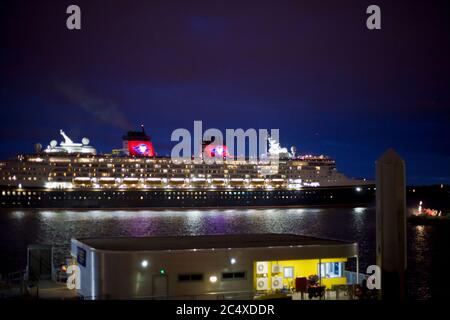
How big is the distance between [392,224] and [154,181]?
79.4m

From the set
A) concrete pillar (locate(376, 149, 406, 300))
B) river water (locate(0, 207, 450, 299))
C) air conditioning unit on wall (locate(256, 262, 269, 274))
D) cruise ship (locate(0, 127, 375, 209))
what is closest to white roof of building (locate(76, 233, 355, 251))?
air conditioning unit on wall (locate(256, 262, 269, 274))

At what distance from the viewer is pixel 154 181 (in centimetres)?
9362

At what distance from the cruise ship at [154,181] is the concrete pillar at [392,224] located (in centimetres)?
7274

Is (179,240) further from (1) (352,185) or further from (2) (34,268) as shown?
(1) (352,185)

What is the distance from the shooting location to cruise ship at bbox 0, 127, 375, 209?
86.4 meters

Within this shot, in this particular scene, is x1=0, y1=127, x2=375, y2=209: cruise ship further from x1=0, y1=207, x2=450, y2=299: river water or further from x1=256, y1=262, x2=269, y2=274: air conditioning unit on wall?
x1=256, y1=262, x2=269, y2=274: air conditioning unit on wall

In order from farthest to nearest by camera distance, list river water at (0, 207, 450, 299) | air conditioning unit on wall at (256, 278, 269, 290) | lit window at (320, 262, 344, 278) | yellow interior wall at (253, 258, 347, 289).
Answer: river water at (0, 207, 450, 299) < lit window at (320, 262, 344, 278) < yellow interior wall at (253, 258, 347, 289) < air conditioning unit on wall at (256, 278, 269, 290)

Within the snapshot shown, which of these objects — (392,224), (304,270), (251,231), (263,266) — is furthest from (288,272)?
(251,231)

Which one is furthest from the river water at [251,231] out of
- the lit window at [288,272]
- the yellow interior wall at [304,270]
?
the lit window at [288,272]

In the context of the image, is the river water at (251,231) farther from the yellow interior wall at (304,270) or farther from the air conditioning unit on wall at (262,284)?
Result: the air conditioning unit on wall at (262,284)

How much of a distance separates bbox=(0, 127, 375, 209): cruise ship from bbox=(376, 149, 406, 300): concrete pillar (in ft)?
239

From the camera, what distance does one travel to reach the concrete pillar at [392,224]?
50.3 feet
